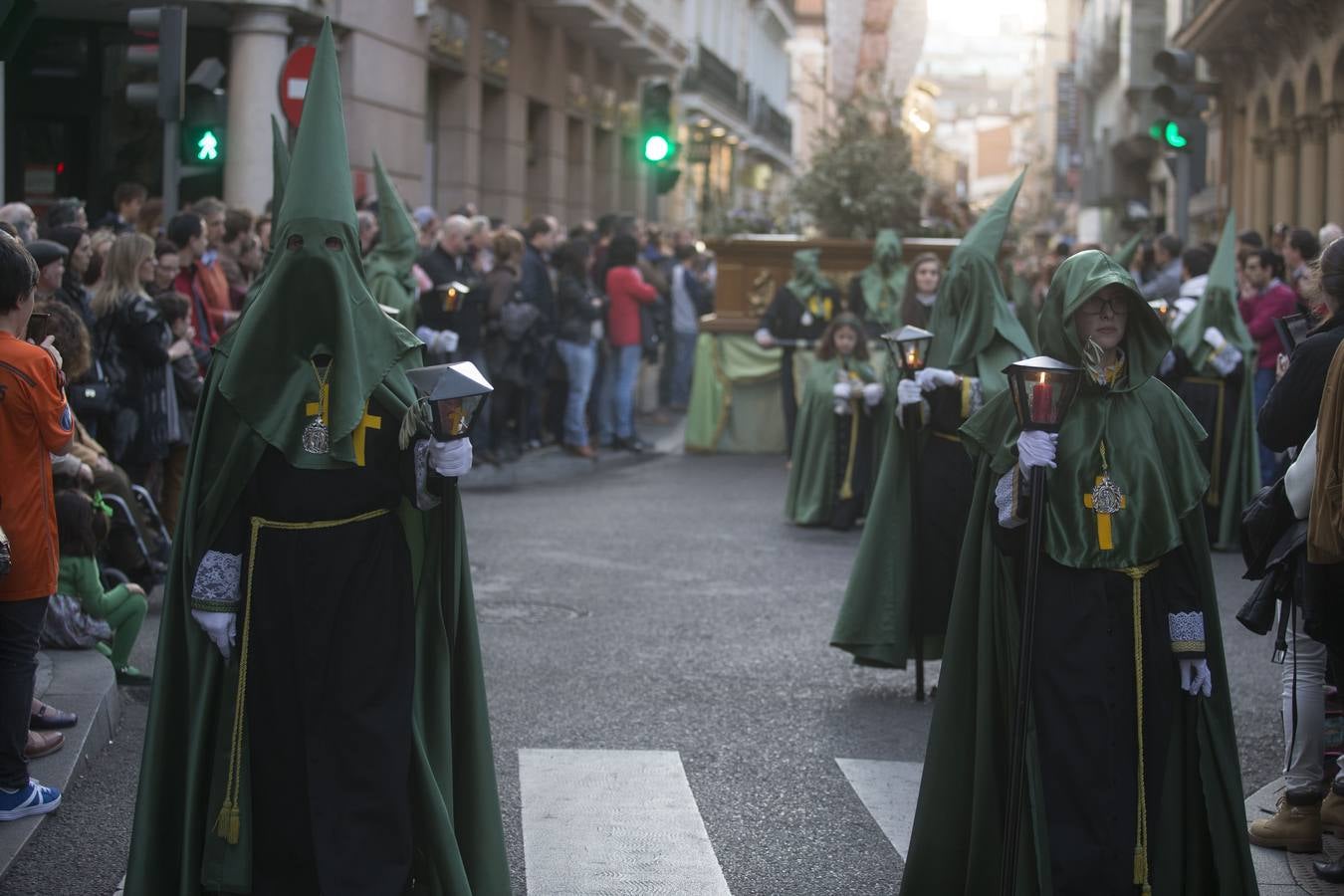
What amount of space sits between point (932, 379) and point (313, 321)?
3.67m

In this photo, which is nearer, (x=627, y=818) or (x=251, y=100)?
(x=627, y=818)

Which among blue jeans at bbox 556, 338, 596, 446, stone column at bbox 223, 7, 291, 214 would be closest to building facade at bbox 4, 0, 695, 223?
stone column at bbox 223, 7, 291, 214

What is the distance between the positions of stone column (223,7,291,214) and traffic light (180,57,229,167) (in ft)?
20.8

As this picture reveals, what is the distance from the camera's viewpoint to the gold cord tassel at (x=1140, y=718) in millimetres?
5086

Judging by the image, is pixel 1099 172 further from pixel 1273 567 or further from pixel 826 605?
pixel 1273 567

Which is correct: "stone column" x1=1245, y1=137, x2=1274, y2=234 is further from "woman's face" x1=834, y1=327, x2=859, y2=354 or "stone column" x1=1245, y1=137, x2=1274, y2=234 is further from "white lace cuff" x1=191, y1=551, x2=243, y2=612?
"white lace cuff" x1=191, y1=551, x2=243, y2=612

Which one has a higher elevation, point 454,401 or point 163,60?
point 163,60

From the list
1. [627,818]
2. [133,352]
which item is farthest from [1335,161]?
[627,818]

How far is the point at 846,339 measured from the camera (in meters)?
13.7

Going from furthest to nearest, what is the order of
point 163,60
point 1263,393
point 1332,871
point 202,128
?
point 1263,393 → point 202,128 → point 163,60 → point 1332,871

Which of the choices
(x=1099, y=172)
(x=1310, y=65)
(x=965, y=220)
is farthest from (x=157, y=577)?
(x=1099, y=172)

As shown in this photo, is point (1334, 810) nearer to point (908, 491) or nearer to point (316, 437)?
point (908, 491)

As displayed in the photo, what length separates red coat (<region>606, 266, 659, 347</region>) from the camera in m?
18.4

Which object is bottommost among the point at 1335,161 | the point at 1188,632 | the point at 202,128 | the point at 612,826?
the point at 612,826
